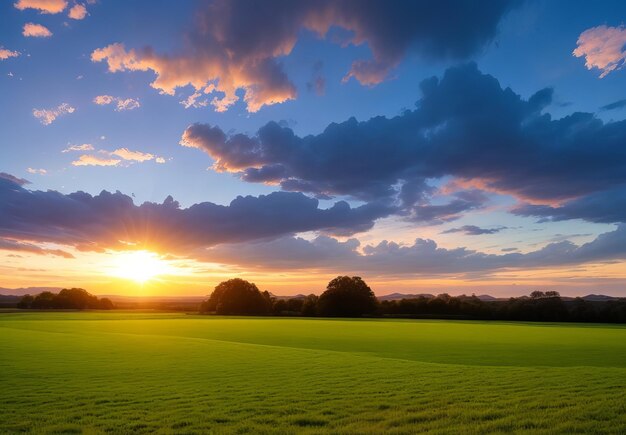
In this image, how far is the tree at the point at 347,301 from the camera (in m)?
129

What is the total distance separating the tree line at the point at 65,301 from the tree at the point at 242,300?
5034 cm

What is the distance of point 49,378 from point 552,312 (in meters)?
111

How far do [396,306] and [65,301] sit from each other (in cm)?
11401

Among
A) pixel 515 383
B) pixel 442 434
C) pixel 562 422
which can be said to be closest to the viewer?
→ pixel 442 434

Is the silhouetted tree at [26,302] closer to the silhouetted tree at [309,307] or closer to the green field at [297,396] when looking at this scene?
the silhouetted tree at [309,307]

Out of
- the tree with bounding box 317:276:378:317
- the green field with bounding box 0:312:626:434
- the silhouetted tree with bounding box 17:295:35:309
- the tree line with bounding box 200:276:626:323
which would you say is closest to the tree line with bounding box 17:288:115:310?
the silhouetted tree with bounding box 17:295:35:309

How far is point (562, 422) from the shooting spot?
1112 cm

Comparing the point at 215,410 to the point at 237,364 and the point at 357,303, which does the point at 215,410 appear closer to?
the point at 237,364

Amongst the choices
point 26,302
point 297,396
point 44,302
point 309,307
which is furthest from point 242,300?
point 297,396

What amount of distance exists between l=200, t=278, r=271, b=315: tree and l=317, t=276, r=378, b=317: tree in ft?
63.4

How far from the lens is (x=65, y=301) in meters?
157

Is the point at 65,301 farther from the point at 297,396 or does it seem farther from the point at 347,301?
the point at 297,396

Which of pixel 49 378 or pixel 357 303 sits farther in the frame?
pixel 357 303

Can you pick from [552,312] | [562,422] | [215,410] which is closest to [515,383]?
[562,422]
